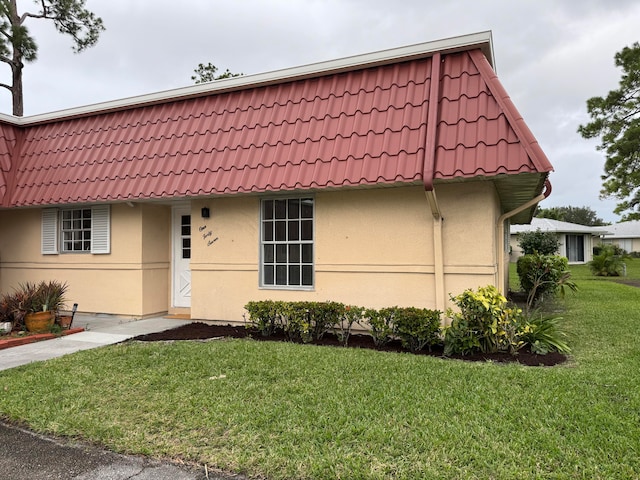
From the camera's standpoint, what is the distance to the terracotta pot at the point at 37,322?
7.84 m

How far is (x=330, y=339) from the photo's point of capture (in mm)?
7039

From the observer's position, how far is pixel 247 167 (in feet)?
24.8

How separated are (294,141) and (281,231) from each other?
1.59m

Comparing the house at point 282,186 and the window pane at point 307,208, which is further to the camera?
the window pane at point 307,208

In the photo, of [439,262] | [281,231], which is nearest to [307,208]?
[281,231]

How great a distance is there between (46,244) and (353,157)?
7494 mm

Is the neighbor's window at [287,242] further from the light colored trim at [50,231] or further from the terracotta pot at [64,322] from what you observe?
the light colored trim at [50,231]

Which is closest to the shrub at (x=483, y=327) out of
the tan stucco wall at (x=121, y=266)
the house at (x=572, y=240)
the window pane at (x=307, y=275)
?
the window pane at (x=307, y=275)

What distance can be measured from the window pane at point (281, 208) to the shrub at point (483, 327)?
3.39 meters

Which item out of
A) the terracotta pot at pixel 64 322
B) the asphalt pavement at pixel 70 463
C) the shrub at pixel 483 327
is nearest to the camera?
the asphalt pavement at pixel 70 463

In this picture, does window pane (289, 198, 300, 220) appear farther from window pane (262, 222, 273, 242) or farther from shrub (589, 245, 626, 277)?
shrub (589, 245, 626, 277)

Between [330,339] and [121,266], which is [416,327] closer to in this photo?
[330,339]

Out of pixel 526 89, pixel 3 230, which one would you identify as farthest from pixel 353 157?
pixel 526 89

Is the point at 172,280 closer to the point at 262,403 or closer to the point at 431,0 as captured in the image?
the point at 262,403
